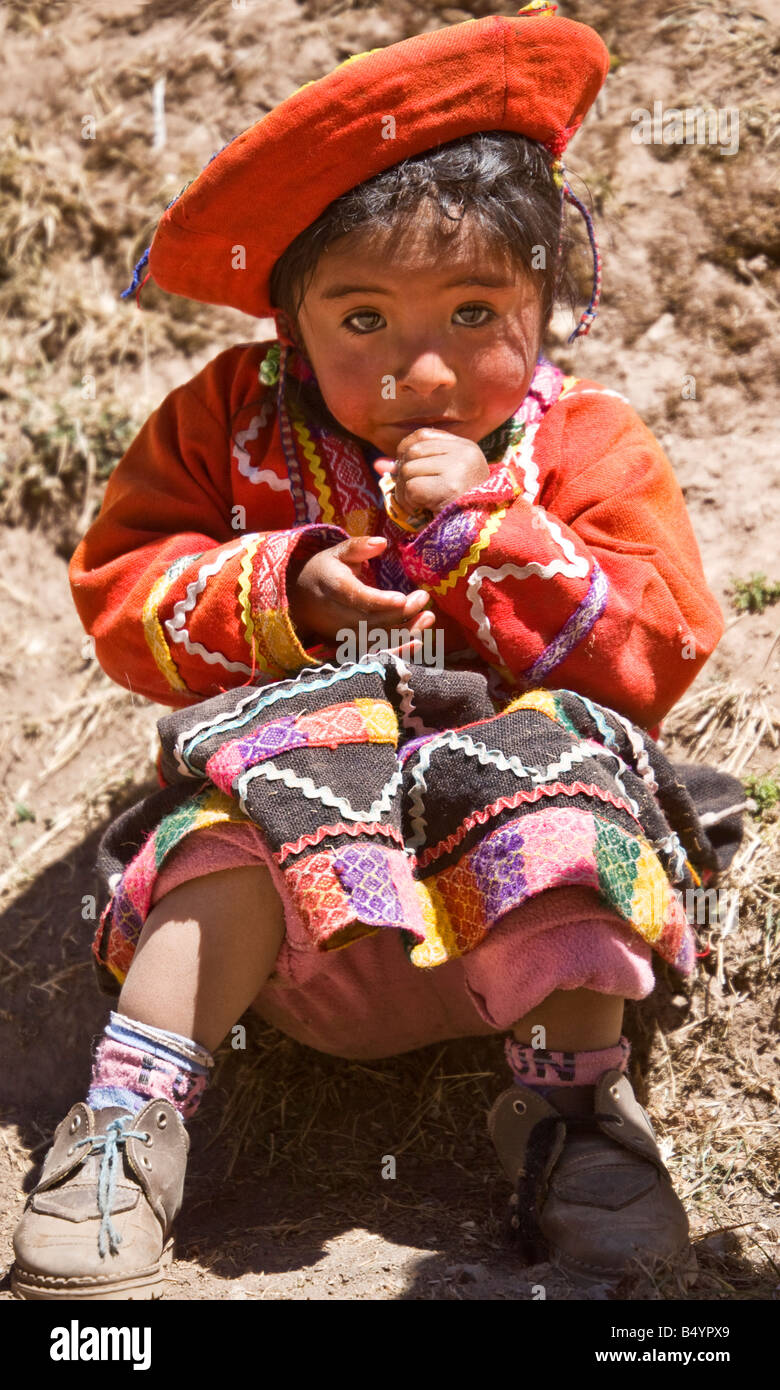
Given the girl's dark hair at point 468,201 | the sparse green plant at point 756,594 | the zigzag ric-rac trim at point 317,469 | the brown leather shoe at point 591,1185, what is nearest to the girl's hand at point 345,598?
the zigzag ric-rac trim at point 317,469

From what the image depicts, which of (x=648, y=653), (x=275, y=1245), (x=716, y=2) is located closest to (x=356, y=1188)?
(x=275, y=1245)

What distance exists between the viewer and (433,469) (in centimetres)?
223

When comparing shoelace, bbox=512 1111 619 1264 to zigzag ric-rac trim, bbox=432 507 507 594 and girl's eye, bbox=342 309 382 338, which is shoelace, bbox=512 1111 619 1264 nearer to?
zigzag ric-rac trim, bbox=432 507 507 594

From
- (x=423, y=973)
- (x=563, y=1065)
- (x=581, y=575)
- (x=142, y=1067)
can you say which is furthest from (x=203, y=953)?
(x=581, y=575)

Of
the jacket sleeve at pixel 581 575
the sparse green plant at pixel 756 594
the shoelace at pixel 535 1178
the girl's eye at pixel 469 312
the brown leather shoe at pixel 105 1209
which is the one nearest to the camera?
the brown leather shoe at pixel 105 1209

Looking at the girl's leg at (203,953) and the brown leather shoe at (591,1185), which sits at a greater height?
the girl's leg at (203,953)

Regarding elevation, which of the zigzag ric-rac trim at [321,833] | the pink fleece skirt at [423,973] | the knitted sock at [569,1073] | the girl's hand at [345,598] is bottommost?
the knitted sock at [569,1073]

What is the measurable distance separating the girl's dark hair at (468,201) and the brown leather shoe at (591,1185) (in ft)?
4.42

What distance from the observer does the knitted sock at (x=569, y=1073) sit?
7.09 feet

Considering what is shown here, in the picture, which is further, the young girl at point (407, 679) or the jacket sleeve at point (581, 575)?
the jacket sleeve at point (581, 575)

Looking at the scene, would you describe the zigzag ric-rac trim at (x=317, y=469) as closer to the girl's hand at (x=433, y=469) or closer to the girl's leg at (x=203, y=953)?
the girl's hand at (x=433, y=469)

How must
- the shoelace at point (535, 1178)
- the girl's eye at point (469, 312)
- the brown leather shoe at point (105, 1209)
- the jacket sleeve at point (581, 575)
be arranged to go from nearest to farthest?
the brown leather shoe at point (105, 1209) < the shoelace at point (535, 1178) < the jacket sleeve at point (581, 575) < the girl's eye at point (469, 312)

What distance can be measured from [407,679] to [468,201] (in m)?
0.77

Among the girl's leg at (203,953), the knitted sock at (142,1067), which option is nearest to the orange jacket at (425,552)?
the girl's leg at (203,953)
